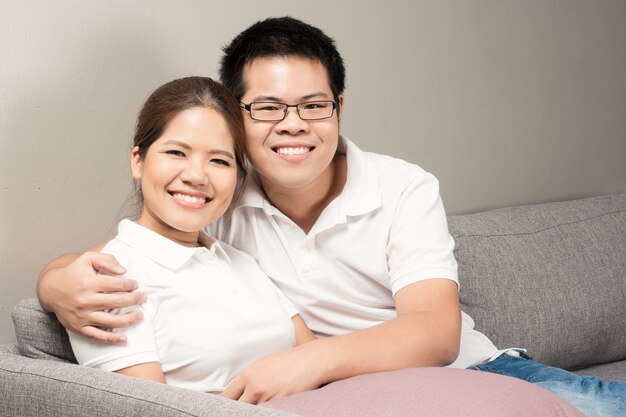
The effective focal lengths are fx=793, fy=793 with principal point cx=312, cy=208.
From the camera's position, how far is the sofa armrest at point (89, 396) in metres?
1.10

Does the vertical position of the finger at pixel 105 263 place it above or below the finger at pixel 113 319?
above

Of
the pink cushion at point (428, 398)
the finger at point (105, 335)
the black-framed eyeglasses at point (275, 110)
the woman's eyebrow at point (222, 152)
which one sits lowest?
the pink cushion at point (428, 398)

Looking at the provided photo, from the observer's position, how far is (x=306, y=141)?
1614 millimetres

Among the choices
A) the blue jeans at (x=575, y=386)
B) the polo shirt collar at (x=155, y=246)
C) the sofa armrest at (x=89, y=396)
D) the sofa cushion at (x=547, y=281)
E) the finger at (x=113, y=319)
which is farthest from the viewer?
the sofa cushion at (x=547, y=281)

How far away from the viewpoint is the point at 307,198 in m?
1.73

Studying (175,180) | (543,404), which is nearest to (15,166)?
(175,180)

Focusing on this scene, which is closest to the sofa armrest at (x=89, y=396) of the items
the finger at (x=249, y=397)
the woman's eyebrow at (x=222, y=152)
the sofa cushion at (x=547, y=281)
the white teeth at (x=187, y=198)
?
the finger at (x=249, y=397)

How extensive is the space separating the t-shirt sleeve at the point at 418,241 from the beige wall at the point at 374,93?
66 centimetres

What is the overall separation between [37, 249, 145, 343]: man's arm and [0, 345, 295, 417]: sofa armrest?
7cm

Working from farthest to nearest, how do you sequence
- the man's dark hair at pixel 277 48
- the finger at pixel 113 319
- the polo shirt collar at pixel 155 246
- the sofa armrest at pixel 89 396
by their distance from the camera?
the man's dark hair at pixel 277 48, the polo shirt collar at pixel 155 246, the finger at pixel 113 319, the sofa armrest at pixel 89 396

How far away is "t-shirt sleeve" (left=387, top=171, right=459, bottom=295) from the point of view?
5.18 feet

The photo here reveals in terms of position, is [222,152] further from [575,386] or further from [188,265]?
[575,386]

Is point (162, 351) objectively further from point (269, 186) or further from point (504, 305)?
point (504, 305)

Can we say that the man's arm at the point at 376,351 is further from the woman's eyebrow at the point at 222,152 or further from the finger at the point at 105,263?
the woman's eyebrow at the point at 222,152
